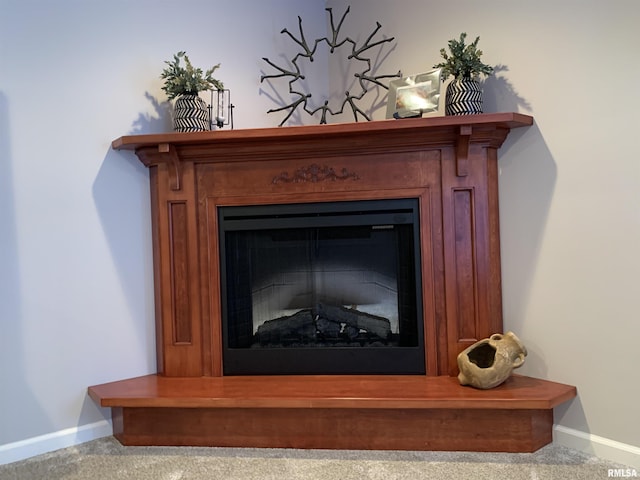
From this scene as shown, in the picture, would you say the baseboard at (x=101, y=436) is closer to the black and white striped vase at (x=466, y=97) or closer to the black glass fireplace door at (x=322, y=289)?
the black glass fireplace door at (x=322, y=289)

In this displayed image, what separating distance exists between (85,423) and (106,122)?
4.38 feet

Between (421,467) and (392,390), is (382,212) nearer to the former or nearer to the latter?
(392,390)

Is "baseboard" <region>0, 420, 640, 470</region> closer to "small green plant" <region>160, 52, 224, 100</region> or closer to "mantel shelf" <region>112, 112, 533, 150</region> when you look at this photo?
"mantel shelf" <region>112, 112, 533, 150</region>

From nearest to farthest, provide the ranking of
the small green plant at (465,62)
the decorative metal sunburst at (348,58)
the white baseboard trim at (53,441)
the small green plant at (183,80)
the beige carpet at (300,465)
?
the beige carpet at (300,465)
the white baseboard trim at (53,441)
the small green plant at (465,62)
the small green plant at (183,80)
the decorative metal sunburst at (348,58)

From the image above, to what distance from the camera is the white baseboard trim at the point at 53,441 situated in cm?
210

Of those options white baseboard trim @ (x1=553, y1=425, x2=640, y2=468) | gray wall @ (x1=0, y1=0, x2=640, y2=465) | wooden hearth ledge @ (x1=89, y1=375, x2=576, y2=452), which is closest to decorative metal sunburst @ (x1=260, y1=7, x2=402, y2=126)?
gray wall @ (x1=0, y1=0, x2=640, y2=465)

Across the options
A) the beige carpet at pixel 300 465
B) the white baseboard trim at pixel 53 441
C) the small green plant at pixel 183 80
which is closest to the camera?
the beige carpet at pixel 300 465

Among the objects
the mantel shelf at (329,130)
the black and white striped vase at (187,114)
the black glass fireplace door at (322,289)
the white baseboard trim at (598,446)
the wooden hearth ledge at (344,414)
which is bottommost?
the white baseboard trim at (598,446)

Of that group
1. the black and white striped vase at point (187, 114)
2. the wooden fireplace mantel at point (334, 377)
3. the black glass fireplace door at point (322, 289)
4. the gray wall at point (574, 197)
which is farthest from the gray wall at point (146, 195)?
the black glass fireplace door at point (322, 289)

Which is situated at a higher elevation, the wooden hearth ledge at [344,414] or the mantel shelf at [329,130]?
the mantel shelf at [329,130]

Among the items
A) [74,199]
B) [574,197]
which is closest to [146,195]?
[74,199]

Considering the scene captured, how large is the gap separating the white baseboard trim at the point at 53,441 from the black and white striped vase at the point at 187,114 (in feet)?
4.47

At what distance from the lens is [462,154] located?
7.48ft

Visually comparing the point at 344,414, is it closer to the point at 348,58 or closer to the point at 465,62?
the point at 465,62
